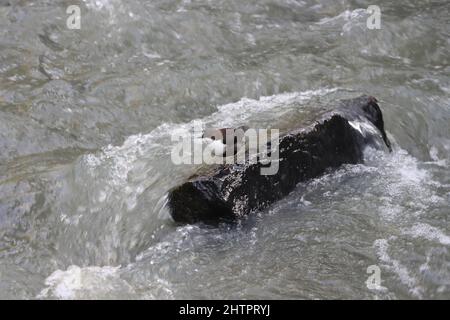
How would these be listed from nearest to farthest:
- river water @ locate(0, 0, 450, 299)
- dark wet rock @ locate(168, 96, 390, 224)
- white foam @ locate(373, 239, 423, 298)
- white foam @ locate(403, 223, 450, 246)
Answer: white foam @ locate(373, 239, 423, 298), river water @ locate(0, 0, 450, 299), white foam @ locate(403, 223, 450, 246), dark wet rock @ locate(168, 96, 390, 224)

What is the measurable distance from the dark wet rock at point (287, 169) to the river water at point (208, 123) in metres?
0.10

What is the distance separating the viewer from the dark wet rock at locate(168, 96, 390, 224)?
4453mm

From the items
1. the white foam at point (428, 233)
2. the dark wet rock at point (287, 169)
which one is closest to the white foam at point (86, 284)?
the dark wet rock at point (287, 169)

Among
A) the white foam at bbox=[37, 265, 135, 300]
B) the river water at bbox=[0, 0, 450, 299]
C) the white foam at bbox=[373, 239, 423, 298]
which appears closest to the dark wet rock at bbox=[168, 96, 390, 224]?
the river water at bbox=[0, 0, 450, 299]

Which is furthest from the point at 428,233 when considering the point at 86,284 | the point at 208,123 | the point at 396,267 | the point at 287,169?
the point at 208,123

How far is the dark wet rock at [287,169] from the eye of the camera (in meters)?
4.45

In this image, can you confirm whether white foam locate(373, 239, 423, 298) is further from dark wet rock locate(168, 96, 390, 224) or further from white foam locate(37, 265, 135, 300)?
white foam locate(37, 265, 135, 300)

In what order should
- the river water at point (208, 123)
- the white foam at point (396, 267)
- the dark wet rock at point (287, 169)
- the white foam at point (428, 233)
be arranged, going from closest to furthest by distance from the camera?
1. the white foam at point (396, 267)
2. the river water at point (208, 123)
3. the white foam at point (428, 233)
4. the dark wet rock at point (287, 169)

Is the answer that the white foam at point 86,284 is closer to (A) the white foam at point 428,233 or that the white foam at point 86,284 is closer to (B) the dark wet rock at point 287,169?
(B) the dark wet rock at point 287,169

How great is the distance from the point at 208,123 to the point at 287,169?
1485 millimetres

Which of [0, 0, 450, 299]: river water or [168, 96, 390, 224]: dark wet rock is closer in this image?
[0, 0, 450, 299]: river water

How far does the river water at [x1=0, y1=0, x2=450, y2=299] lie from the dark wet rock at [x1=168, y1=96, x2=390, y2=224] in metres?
0.10

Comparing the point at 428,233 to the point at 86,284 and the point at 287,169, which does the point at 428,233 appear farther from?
the point at 86,284
